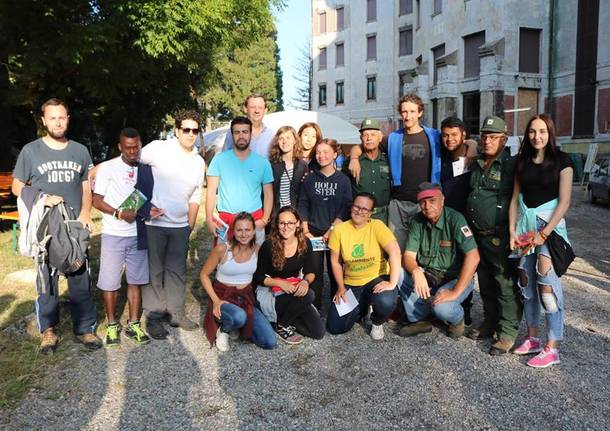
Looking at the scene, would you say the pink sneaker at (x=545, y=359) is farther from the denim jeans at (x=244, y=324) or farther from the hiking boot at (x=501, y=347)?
the denim jeans at (x=244, y=324)

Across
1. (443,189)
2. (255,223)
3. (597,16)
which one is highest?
(597,16)

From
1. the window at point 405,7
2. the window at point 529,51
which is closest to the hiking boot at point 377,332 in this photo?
the window at point 529,51

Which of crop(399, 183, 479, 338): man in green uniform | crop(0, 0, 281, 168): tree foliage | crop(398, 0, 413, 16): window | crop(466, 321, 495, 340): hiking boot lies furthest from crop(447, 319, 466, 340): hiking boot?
crop(398, 0, 413, 16): window

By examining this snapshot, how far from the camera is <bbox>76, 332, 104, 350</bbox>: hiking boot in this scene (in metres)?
4.24

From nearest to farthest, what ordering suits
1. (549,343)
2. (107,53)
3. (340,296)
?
(549,343), (340,296), (107,53)

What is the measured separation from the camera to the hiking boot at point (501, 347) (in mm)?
4070

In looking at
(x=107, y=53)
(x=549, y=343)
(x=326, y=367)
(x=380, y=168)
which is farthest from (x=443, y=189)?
(x=107, y=53)

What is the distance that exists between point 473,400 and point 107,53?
11339 mm

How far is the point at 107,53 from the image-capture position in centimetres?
1171

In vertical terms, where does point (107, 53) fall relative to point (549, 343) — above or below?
above

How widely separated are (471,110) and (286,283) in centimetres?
2450

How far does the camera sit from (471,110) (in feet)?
86.7

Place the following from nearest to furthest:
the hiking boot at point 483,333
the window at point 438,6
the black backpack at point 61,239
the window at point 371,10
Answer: the black backpack at point 61,239
the hiking boot at point 483,333
the window at point 438,6
the window at point 371,10

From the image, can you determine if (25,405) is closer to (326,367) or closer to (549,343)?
(326,367)
